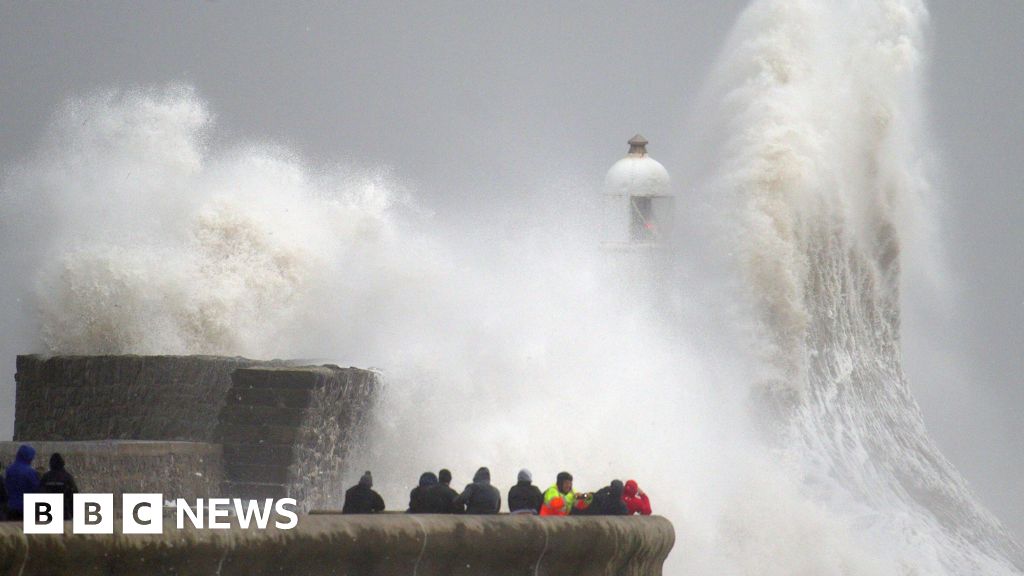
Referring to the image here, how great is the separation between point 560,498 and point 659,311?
57.3 ft

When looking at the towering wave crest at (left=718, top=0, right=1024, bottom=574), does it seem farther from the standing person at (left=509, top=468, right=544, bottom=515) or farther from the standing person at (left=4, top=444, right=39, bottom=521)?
the standing person at (left=4, top=444, right=39, bottom=521)

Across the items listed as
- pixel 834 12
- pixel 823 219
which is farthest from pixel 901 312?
pixel 834 12

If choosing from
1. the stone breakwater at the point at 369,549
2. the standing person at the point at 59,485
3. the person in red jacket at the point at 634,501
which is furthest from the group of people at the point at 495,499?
the standing person at the point at 59,485

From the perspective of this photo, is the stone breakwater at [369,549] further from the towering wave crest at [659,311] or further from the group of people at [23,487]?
the towering wave crest at [659,311]

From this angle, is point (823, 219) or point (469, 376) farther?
point (823, 219)

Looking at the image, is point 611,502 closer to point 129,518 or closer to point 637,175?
point 129,518

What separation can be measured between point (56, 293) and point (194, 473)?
7463mm

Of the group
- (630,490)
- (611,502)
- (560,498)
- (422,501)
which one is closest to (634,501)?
(630,490)

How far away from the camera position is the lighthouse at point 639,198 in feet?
115

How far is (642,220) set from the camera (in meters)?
35.7

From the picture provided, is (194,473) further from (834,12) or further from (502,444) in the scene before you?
(834,12)

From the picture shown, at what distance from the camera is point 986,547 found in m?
23.6

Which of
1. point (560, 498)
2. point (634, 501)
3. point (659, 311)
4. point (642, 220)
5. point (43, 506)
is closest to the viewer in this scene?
point (43, 506)

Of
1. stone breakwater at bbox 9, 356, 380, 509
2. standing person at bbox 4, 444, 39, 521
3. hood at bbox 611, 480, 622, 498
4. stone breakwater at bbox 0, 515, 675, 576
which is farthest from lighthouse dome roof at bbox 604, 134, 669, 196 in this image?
standing person at bbox 4, 444, 39, 521
